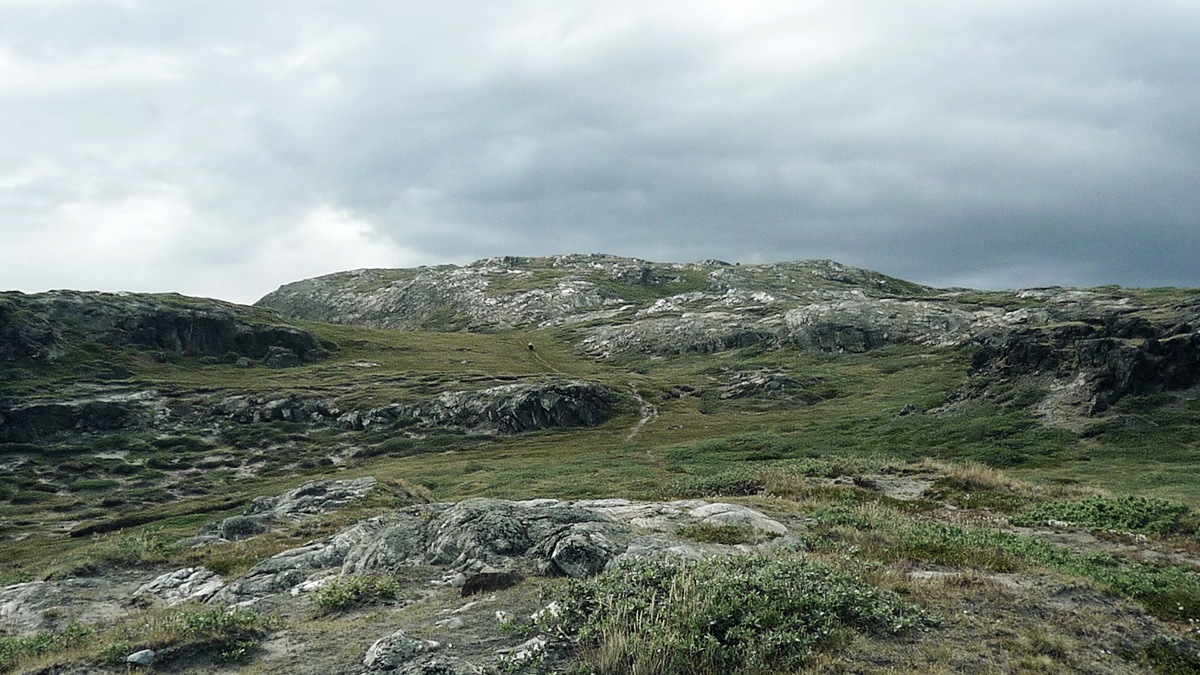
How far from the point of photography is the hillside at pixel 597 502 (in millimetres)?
12156

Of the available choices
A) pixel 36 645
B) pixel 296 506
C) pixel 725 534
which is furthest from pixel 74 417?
pixel 725 534

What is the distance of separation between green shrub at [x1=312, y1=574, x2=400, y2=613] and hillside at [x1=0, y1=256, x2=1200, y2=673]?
0.25 feet

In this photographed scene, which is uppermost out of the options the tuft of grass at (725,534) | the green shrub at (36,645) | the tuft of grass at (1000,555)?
the green shrub at (36,645)

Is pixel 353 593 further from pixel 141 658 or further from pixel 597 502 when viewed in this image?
pixel 597 502

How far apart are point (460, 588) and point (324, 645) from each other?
3.89m

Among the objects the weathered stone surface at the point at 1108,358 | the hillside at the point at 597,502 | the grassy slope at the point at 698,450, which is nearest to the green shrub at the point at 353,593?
the hillside at the point at 597,502

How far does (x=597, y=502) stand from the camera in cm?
2961

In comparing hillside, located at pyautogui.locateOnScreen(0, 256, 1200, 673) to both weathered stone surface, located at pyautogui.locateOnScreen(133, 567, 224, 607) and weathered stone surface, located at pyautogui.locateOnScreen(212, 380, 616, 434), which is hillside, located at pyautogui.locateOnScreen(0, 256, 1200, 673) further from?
weathered stone surface, located at pyautogui.locateOnScreen(212, 380, 616, 434)

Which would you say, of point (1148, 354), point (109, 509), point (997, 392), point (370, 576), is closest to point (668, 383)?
point (997, 392)

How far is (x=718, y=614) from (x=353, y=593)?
30.5 ft

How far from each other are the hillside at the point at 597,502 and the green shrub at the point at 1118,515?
5.5 inches

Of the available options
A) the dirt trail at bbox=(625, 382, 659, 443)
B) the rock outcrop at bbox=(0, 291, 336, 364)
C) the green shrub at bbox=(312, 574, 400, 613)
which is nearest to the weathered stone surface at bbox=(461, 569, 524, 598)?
the green shrub at bbox=(312, 574, 400, 613)

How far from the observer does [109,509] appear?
6994 cm

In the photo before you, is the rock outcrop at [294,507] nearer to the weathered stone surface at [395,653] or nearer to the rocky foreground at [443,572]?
the rocky foreground at [443,572]
